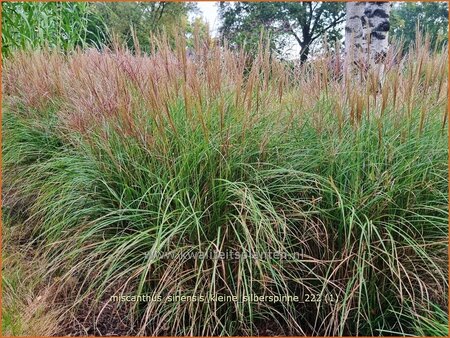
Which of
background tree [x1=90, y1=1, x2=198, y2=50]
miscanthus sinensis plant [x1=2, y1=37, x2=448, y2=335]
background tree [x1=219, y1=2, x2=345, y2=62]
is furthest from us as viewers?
background tree [x1=219, y1=2, x2=345, y2=62]

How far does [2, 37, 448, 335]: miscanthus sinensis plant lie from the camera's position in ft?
5.54

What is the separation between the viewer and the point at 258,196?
1847 millimetres

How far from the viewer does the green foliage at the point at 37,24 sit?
4258 millimetres

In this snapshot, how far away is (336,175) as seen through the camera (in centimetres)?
189

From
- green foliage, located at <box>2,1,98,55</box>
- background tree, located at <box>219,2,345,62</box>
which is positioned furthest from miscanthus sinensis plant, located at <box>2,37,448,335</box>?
green foliage, located at <box>2,1,98,55</box>

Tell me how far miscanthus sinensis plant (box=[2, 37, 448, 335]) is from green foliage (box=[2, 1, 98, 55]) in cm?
262

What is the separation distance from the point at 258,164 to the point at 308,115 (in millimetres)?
465

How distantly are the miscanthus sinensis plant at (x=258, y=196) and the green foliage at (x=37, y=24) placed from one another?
2616 mm

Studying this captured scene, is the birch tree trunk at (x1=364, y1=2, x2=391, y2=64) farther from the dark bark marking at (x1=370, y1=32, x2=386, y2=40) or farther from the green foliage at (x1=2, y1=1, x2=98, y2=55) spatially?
the green foliage at (x1=2, y1=1, x2=98, y2=55)

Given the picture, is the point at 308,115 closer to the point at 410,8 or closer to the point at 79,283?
A: the point at 79,283

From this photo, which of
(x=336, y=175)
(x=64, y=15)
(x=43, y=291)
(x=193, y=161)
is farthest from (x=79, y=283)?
(x=64, y=15)

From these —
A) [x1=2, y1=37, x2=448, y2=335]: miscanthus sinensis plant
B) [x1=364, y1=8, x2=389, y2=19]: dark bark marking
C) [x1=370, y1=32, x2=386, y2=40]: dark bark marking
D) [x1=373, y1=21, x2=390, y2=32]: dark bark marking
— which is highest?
[x1=364, y1=8, x2=389, y2=19]: dark bark marking

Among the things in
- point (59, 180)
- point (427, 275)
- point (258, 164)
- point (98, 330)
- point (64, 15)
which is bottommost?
point (98, 330)

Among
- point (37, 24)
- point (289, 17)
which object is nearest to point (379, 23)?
point (37, 24)
